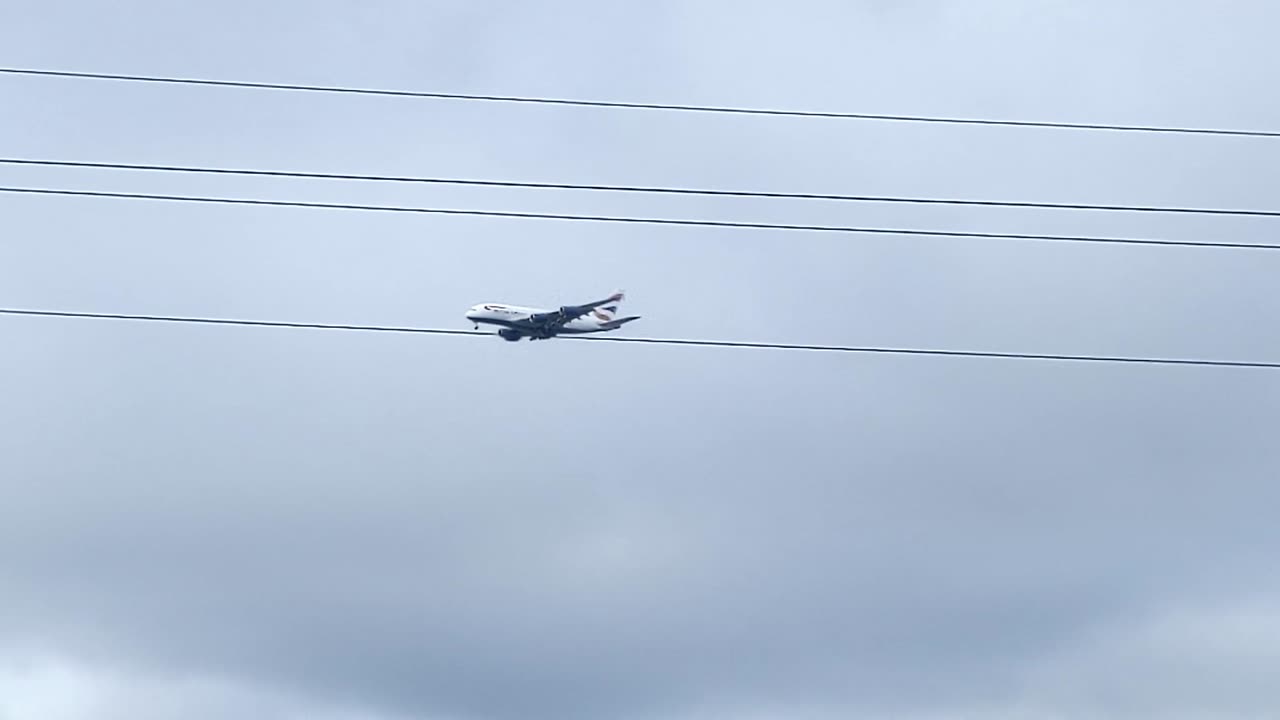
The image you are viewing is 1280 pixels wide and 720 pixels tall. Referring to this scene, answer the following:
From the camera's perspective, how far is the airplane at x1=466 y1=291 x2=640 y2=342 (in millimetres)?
145375

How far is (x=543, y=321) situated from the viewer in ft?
486

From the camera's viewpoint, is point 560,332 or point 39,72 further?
point 560,332

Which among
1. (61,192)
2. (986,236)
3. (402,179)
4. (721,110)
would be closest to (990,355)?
(986,236)

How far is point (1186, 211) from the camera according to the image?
54.0m

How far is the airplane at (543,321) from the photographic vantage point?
477 feet

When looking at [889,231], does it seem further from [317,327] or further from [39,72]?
[39,72]

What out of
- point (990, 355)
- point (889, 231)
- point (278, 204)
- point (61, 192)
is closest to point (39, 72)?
point (61, 192)

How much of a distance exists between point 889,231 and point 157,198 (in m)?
21.2

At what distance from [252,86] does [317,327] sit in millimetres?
7153

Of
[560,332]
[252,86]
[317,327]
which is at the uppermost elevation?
[560,332]

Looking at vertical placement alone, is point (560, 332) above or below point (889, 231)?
above

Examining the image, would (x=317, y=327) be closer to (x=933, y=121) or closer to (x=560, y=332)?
(x=933, y=121)

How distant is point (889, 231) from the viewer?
56062 millimetres

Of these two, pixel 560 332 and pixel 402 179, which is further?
pixel 560 332
